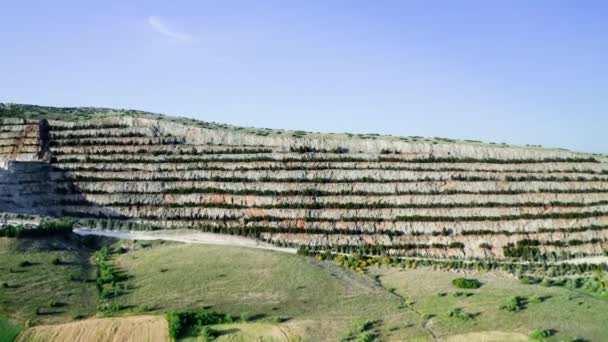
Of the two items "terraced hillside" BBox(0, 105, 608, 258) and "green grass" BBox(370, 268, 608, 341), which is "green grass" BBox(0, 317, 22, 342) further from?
"terraced hillside" BBox(0, 105, 608, 258)

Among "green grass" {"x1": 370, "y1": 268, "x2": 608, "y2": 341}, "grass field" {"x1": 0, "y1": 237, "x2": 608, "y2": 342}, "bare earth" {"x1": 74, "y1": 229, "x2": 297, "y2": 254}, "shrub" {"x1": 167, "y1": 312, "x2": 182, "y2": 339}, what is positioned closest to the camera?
"shrub" {"x1": 167, "y1": 312, "x2": 182, "y2": 339}

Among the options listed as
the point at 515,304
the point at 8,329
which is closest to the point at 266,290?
the point at 8,329

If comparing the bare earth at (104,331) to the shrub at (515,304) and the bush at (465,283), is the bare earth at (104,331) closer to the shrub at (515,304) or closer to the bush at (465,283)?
the shrub at (515,304)

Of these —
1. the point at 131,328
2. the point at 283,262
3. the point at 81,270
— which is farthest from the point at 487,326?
the point at 81,270

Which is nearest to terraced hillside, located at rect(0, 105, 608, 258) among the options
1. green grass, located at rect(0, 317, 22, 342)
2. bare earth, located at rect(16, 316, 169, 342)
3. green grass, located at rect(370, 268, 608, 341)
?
green grass, located at rect(370, 268, 608, 341)

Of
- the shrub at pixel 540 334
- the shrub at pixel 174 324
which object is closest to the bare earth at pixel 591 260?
the shrub at pixel 540 334

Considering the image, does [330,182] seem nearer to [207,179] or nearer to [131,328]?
[207,179]

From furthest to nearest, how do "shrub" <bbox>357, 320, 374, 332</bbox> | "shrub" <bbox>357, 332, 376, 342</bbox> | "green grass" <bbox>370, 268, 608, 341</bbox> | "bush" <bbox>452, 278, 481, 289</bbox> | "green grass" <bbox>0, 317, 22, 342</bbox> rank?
"bush" <bbox>452, 278, 481, 289</bbox> < "green grass" <bbox>370, 268, 608, 341</bbox> < "shrub" <bbox>357, 320, 374, 332</bbox> < "shrub" <bbox>357, 332, 376, 342</bbox> < "green grass" <bbox>0, 317, 22, 342</bbox>

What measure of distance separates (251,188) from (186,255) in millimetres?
19959

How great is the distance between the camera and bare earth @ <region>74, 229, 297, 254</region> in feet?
214

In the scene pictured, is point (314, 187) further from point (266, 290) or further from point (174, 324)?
point (174, 324)

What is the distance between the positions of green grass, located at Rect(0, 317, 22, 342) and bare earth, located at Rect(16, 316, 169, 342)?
50 centimetres

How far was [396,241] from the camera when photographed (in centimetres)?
6794

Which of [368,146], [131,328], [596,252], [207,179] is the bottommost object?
[131,328]
